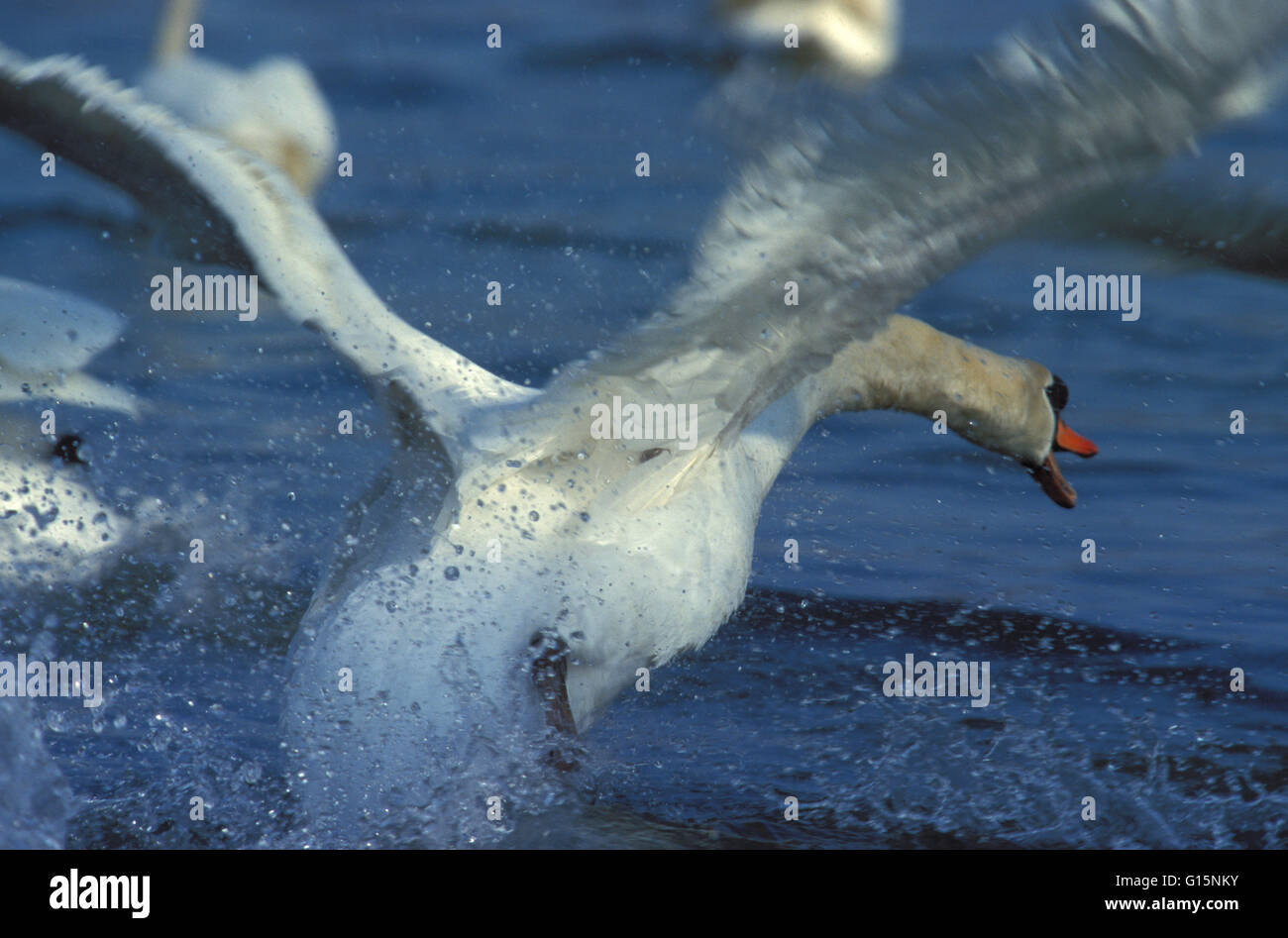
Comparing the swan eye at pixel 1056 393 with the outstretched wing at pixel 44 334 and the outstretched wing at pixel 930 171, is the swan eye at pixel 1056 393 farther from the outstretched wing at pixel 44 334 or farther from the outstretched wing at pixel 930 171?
the outstretched wing at pixel 44 334

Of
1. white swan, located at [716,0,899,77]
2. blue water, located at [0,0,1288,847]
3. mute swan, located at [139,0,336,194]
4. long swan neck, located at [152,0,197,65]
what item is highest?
white swan, located at [716,0,899,77]

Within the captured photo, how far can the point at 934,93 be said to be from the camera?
3.14 meters

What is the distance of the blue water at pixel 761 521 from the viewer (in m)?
4.55

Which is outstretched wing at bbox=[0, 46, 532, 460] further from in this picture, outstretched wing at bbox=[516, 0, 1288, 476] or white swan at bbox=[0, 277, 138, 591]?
white swan at bbox=[0, 277, 138, 591]

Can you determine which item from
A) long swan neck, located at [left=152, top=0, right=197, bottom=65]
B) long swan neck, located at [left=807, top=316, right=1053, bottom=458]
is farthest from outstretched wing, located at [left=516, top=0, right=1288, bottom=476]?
long swan neck, located at [left=152, top=0, right=197, bottom=65]

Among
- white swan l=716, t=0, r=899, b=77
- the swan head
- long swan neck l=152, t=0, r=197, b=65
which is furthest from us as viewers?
white swan l=716, t=0, r=899, b=77

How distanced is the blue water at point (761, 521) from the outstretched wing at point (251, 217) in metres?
0.52

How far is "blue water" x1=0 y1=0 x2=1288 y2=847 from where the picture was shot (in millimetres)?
4555

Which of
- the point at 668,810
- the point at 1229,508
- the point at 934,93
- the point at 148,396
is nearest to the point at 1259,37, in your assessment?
the point at 934,93

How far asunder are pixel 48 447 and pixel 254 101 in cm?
410

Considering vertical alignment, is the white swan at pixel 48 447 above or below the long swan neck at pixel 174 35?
below

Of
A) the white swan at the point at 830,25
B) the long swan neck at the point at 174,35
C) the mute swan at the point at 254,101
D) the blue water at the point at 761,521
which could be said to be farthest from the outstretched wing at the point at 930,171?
the white swan at the point at 830,25

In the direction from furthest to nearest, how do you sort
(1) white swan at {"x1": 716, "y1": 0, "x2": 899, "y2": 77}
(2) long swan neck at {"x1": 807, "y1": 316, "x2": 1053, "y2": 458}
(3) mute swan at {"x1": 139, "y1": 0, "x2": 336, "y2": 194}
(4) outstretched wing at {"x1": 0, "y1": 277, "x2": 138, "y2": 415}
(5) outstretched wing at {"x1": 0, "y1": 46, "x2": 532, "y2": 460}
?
(1) white swan at {"x1": 716, "y1": 0, "x2": 899, "y2": 77} < (3) mute swan at {"x1": 139, "y1": 0, "x2": 336, "y2": 194} < (4) outstretched wing at {"x1": 0, "y1": 277, "x2": 138, "y2": 415} < (2) long swan neck at {"x1": 807, "y1": 316, "x2": 1053, "y2": 458} < (5) outstretched wing at {"x1": 0, "y1": 46, "x2": 532, "y2": 460}

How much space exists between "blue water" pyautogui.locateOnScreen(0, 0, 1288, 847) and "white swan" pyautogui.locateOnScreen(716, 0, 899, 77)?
0.73 ft
